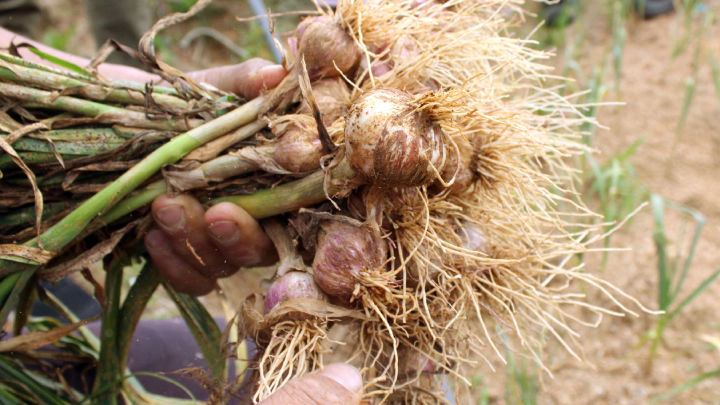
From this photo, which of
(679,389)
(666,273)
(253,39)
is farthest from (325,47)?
(253,39)

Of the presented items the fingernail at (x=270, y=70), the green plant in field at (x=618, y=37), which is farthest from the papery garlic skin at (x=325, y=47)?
Answer: the green plant in field at (x=618, y=37)

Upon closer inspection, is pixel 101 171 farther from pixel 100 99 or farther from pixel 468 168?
pixel 468 168

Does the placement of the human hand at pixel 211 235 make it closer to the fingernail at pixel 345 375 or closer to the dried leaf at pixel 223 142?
the dried leaf at pixel 223 142

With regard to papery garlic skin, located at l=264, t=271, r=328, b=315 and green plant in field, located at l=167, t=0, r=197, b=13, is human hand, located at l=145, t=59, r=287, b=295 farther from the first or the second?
green plant in field, located at l=167, t=0, r=197, b=13

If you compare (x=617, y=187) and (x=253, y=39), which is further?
(x=253, y=39)

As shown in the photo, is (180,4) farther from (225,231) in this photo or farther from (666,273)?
(666,273)

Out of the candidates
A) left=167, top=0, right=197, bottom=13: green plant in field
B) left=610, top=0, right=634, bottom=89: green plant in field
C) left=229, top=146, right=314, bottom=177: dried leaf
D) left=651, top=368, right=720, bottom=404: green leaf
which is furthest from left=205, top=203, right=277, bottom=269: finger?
left=167, top=0, right=197, bottom=13: green plant in field
